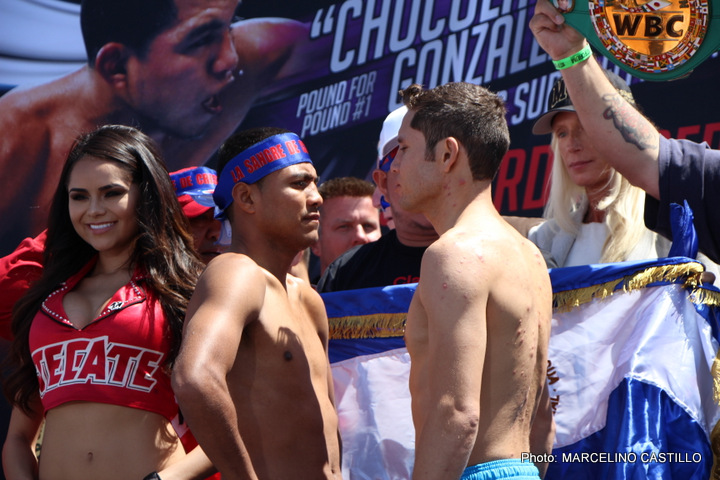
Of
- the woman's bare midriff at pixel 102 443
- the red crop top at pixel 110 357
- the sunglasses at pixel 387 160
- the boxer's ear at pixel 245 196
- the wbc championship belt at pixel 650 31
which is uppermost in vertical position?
the wbc championship belt at pixel 650 31

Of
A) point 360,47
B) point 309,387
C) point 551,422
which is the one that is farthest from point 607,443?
point 360,47

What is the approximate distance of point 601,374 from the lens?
3.06 meters

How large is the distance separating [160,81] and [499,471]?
324 centimetres

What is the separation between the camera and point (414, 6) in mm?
4738

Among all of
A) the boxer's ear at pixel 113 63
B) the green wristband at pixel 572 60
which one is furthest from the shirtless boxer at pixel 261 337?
the boxer's ear at pixel 113 63

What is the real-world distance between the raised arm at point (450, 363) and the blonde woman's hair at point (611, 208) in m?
1.29

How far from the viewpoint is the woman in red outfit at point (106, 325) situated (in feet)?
9.10

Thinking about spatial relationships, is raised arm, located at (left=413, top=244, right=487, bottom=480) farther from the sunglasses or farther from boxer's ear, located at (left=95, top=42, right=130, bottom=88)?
boxer's ear, located at (left=95, top=42, right=130, bottom=88)

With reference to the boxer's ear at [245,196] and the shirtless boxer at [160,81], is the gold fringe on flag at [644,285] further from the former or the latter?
the shirtless boxer at [160,81]

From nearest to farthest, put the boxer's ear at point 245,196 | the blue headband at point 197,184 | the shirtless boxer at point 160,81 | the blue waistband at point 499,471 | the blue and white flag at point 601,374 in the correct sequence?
the blue waistband at point 499,471 → the blue and white flag at point 601,374 → the boxer's ear at point 245,196 → the blue headband at point 197,184 → the shirtless boxer at point 160,81

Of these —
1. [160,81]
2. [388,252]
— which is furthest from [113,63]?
[388,252]

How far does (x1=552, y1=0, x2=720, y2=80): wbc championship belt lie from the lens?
289 cm

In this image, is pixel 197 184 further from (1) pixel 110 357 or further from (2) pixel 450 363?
(2) pixel 450 363

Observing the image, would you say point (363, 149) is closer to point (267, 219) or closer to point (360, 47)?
point (360, 47)
